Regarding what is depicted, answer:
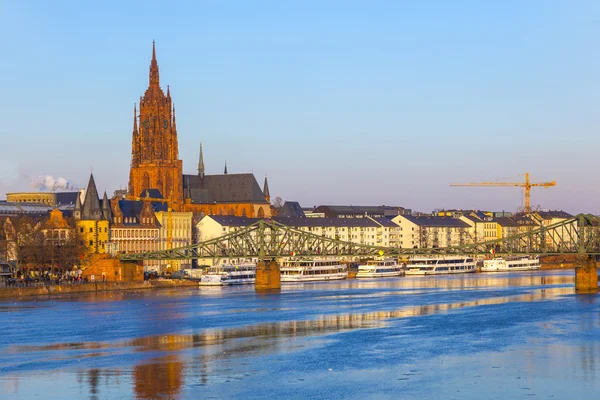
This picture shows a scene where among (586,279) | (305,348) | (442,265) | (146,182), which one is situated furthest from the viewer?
(146,182)

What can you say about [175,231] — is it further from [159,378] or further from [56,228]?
[159,378]

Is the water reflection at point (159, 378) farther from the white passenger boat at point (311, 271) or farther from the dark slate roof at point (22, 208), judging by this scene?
the dark slate roof at point (22, 208)

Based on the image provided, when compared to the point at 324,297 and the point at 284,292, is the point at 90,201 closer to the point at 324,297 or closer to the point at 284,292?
the point at 284,292

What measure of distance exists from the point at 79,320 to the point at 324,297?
2878 cm

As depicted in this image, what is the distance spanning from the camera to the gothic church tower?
18800 centimetres

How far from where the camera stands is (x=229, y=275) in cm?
13462

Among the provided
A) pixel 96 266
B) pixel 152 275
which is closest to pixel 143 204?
pixel 152 275

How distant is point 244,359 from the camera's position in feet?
178

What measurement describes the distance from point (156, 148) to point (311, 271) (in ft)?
170

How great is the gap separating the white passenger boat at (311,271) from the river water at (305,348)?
46.2 metres

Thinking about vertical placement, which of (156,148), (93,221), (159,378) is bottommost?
(159,378)

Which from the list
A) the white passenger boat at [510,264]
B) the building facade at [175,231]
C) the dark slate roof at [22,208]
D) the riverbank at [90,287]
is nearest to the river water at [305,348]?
the riverbank at [90,287]

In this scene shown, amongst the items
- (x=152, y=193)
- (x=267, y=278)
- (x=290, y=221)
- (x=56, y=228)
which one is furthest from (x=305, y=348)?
(x=152, y=193)

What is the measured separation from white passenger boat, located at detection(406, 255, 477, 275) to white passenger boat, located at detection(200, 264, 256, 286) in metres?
27.0
